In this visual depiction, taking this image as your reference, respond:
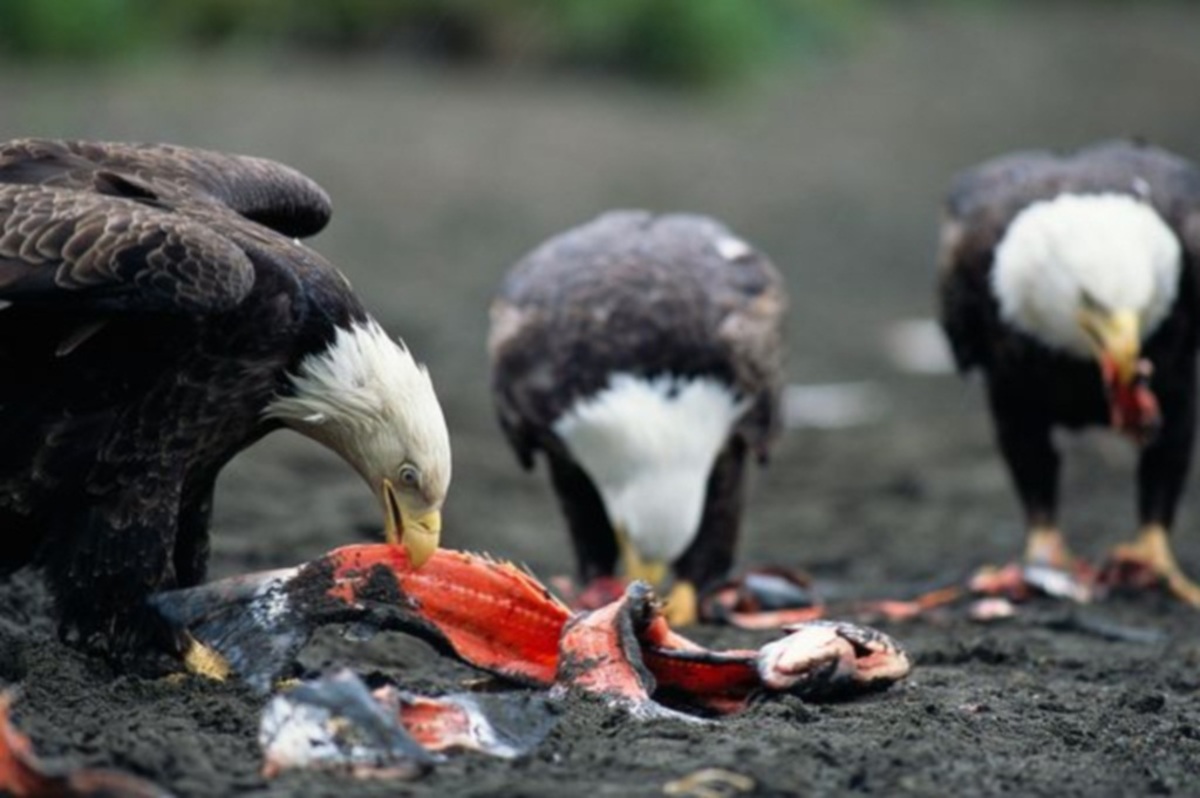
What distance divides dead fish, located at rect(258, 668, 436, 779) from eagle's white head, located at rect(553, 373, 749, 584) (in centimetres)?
281

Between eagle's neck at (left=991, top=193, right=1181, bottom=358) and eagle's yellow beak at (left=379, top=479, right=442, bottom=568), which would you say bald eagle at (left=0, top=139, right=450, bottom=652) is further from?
eagle's neck at (left=991, top=193, right=1181, bottom=358)

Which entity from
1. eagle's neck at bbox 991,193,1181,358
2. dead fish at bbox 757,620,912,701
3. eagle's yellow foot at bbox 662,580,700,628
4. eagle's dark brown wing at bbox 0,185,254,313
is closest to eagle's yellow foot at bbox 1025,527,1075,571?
eagle's neck at bbox 991,193,1181,358

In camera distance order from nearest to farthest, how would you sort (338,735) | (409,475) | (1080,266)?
(338,735) → (409,475) → (1080,266)

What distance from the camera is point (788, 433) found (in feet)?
38.9

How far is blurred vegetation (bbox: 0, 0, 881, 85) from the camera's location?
16.8 meters

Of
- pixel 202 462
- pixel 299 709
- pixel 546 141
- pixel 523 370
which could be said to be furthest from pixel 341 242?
pixel 299 709

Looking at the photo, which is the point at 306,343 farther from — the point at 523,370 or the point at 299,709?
the point at 523,370

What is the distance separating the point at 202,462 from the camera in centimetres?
545

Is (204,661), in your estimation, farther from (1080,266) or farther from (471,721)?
(1080,266)

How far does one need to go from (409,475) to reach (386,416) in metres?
0.14

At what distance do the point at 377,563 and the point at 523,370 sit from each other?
6.91ft

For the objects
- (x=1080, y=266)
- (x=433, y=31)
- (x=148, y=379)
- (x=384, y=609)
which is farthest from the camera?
(x=433, y=31)

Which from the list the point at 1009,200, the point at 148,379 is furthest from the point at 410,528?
the point at 1009,200

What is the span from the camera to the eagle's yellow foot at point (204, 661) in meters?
5.22
